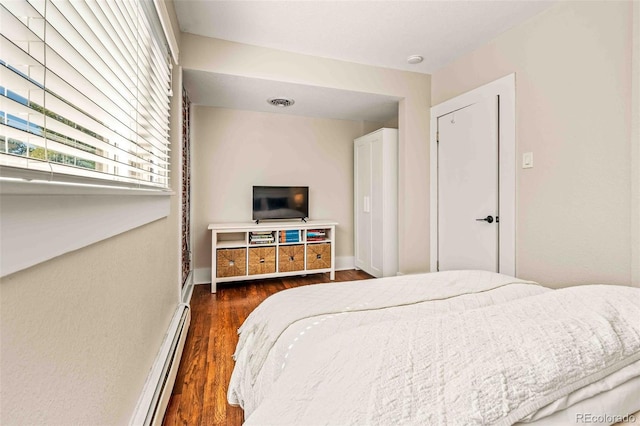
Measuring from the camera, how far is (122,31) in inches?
41.2

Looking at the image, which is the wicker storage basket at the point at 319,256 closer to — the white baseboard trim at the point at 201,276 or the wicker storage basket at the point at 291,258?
the wicker storage basket at the point at 291,258

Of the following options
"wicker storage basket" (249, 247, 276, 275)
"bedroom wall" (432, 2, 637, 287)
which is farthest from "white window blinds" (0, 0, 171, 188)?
"bedroom wall" (432, 2, 637, 287)

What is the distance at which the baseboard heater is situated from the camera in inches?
45.2

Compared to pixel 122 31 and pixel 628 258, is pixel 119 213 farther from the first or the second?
pixel 628 258

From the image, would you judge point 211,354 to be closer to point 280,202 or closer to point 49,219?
point 49,219

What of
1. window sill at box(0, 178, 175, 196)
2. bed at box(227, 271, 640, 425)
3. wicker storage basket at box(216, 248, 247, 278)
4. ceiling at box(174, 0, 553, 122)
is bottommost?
A: wicker storage basket at box(216, 248, 247, 278)

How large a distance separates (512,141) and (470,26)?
1.03 metres

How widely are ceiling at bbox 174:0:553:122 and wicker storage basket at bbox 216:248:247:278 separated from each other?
181 centimetres

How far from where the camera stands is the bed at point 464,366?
0.60m

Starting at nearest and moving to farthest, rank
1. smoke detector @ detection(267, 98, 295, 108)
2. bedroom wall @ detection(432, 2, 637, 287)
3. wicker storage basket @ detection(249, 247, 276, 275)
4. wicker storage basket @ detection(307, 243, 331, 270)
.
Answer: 1. bedroom wall @ detection(432, 2, 637, 287)
2. smoke detector @ detection(267, 98, 295, 108)
3. wicker storage basket @ detection(249, 247, 276, 275)
4. wicker storage basket @ detection(307, 243, 331, 270)

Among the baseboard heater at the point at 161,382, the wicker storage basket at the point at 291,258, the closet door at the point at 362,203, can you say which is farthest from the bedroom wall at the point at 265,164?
the baseboard heater at the point at 161,382

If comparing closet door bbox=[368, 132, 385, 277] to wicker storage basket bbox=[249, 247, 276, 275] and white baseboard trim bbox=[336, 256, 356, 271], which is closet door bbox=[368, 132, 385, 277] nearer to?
white baseboard trim bbox=[336, 256, 356, 271]

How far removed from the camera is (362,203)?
4.21 meters

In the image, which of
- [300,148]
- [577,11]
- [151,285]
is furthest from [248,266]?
[577,11]
